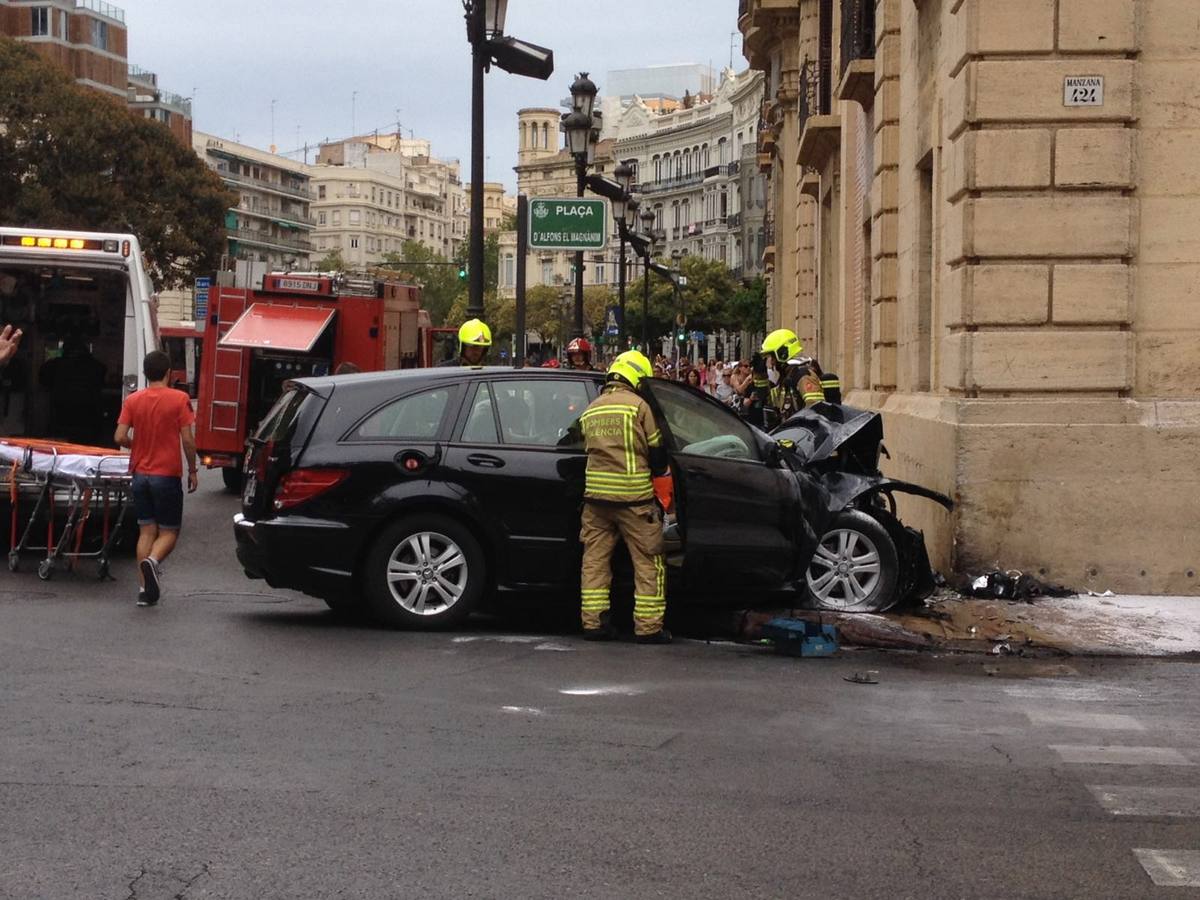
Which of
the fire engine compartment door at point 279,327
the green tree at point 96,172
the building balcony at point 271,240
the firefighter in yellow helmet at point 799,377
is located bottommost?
the firefighter in yellow helmet at point 799,377

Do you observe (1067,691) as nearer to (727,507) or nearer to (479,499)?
(727,507)

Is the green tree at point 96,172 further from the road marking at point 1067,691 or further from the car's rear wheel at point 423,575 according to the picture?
the road marking at point 1067,691

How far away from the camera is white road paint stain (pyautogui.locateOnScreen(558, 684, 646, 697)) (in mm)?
8586

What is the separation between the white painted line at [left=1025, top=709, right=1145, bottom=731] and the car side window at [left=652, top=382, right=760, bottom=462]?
3144 millimetres

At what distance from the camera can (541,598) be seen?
1100 cm

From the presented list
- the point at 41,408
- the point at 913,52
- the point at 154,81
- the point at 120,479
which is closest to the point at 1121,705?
the point at 120,479

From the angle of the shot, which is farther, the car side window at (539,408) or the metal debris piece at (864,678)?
the car side window at (539,408)

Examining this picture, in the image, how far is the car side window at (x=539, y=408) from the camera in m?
11.0

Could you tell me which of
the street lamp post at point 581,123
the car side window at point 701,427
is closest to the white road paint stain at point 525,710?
the car side window at point 701,427

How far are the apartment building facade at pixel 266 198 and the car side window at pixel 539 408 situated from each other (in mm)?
134021

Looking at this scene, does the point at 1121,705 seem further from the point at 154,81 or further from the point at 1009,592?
the point at 154,81

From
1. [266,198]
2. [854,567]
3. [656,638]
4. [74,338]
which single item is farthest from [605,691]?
[266,198]

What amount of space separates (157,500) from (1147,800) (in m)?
7.56

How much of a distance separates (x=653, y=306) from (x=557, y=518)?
88263 millimetres
